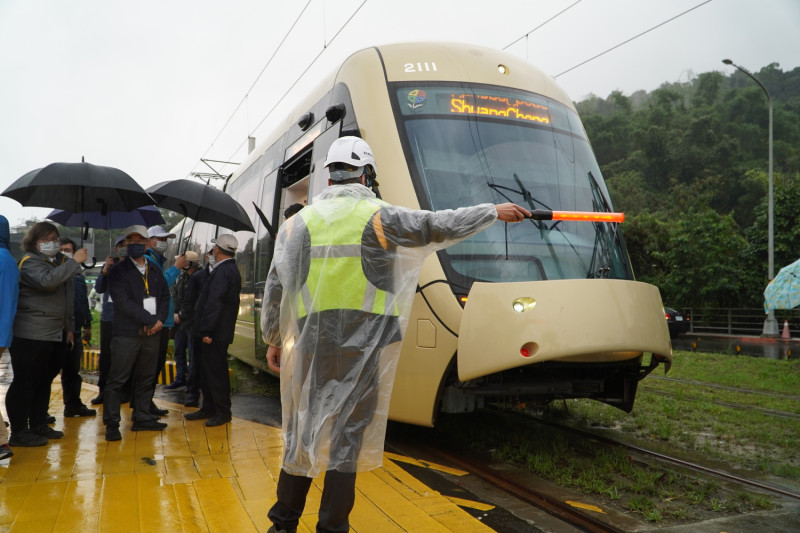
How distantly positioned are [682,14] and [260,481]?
8731 mm

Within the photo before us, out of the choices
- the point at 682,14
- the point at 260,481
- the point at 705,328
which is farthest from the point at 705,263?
the point at 260,481

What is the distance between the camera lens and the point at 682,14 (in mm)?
9641

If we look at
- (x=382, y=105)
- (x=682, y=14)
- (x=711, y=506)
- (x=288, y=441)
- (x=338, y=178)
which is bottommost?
(x=711, y=506)

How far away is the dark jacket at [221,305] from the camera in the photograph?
6.18 m

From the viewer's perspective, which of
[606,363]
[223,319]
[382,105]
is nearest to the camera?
[606,363]

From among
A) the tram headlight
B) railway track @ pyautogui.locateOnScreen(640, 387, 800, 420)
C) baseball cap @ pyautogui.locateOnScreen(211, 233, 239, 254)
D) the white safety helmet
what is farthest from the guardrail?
the white safety helmet

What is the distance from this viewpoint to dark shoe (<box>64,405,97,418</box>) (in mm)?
6363

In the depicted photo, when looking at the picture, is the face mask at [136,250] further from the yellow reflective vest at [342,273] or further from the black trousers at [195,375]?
the yellow reflective vest at [342,273]

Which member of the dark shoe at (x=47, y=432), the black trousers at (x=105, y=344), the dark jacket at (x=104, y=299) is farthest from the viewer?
the black trousers at (x=105, y=344)

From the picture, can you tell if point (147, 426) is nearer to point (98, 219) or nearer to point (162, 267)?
point (162, 267)

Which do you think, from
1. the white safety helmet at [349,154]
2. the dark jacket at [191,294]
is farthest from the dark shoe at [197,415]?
the white safety helmet at [349,154]

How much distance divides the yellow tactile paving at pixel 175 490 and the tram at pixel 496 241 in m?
1.02

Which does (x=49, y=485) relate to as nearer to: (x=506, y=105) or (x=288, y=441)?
(x=288, y=441)

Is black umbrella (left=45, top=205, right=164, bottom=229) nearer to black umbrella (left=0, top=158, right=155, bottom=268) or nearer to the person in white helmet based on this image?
black umbrella (left=0, top=158, right=155, bottom=268)
